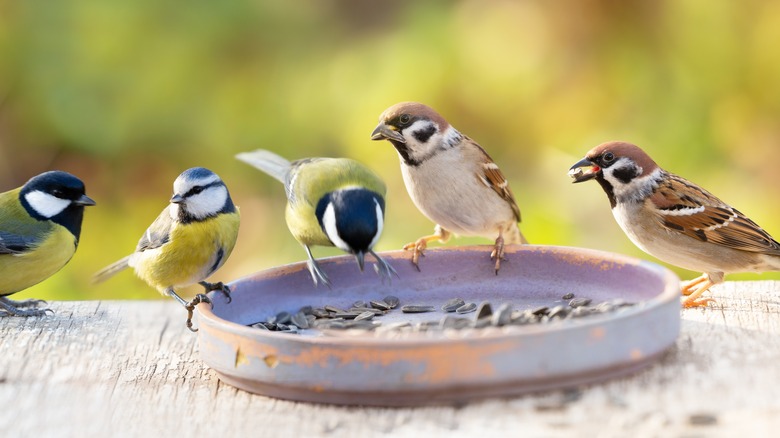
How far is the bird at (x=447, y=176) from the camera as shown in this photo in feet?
14.9

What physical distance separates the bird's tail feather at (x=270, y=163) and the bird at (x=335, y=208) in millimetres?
14

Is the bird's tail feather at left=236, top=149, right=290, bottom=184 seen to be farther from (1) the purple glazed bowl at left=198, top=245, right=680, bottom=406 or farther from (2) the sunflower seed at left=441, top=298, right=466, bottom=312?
(1) the purple glazed bowl at left=198, top=245, right=680, bottom=406

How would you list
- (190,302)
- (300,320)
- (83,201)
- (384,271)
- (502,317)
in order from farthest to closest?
(83,201)
(190,302)
(384,271)
(300,320)
(502,317)

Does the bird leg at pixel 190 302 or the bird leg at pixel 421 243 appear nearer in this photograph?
the bird leg at pixel 190 302

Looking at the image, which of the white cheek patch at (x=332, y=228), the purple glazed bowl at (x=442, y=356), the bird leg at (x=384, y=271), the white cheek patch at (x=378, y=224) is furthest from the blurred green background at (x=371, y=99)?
the purple glazed bowl at (x=442, y=356)

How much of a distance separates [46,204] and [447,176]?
1840 millimetres

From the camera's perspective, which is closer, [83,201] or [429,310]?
[429,310]

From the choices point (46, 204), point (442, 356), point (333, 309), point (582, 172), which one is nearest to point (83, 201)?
point (46, 204)

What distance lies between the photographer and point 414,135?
180 inches

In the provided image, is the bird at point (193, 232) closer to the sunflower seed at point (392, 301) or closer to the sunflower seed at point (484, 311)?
the sunflower seed at point (392, 301)

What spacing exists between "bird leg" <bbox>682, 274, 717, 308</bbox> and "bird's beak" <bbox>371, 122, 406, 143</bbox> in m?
1.38

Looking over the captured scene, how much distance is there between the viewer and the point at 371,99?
20.8 feet

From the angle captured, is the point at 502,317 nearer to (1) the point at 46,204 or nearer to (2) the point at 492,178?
(2) the point at 492,178

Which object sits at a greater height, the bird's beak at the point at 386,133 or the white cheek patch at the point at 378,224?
the bird's beak at the point at 386,133
